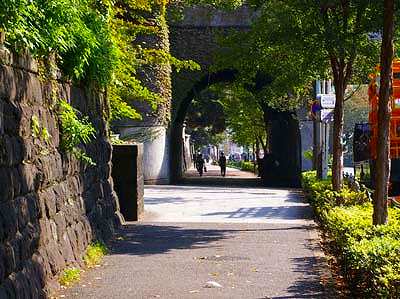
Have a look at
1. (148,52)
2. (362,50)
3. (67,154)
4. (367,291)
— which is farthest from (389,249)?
(148,52)

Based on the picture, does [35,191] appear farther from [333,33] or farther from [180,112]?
[180,112]

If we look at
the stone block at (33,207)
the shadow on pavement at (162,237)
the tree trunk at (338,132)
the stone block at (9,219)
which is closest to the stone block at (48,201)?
the stone block at (33,207)

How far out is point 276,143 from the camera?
40.0m

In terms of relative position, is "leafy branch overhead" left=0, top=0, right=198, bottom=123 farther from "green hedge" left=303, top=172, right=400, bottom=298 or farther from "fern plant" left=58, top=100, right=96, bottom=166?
"green hedge" left=303, top=172, right=400, bottom=298

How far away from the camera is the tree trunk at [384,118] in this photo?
9672 millimetres

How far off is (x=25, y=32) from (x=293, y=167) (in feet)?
101

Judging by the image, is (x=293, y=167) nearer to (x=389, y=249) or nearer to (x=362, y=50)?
(x=362, y=50)

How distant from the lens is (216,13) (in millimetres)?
34219

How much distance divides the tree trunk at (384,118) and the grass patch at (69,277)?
13.1 ft

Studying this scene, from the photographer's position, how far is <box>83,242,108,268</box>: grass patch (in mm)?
10280

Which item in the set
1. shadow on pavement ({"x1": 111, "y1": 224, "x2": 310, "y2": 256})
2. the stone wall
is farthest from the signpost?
the stone wall

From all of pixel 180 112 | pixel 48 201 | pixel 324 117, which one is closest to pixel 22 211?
pixel 48 201

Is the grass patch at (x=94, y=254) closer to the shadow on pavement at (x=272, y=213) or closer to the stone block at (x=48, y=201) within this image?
the stone block at (x=48, y=201)

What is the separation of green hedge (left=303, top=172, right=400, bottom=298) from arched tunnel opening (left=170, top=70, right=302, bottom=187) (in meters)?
24.1
